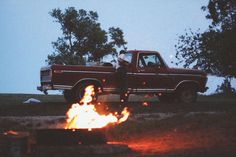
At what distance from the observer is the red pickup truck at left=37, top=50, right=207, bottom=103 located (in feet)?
57.6

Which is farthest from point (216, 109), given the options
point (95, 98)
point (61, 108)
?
point (61, 108)

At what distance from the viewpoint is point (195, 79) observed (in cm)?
2047

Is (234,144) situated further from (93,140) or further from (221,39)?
(221,39)

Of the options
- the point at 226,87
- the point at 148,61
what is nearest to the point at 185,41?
the point at 226,87

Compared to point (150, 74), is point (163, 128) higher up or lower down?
lower down

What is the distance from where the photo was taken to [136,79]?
63.0 feet

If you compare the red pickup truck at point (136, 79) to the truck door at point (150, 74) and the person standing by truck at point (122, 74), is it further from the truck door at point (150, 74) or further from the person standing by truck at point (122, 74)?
the person standing by truck at point (122, 74)

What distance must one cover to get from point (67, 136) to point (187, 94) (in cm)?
1133

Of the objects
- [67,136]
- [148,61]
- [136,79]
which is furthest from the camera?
[148,61]

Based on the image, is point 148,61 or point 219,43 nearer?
point 148,61

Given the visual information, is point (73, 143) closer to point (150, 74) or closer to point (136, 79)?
point (136, 79)

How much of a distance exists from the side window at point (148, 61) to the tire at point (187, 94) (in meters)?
1.68

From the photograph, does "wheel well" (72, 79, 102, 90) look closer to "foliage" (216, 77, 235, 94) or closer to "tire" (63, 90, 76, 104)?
"tire" (63, 90, 76, 104)

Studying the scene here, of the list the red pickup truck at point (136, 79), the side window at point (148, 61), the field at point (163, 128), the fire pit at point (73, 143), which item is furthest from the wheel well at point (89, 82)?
the fire pit at point (73, 143)
